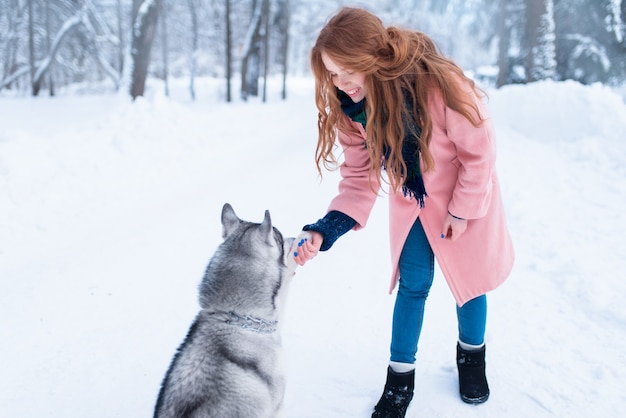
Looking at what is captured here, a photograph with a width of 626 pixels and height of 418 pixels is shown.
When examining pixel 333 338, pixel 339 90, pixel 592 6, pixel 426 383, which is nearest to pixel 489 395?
pixel 426 383

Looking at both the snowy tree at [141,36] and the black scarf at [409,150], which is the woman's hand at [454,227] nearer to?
the black scarf at [409,150]

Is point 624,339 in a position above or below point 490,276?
below

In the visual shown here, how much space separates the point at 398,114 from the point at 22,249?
4364mm

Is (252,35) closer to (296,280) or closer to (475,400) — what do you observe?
(296,280)

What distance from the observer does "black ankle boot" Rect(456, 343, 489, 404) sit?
253cm

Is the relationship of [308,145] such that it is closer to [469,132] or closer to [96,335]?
[96,335]

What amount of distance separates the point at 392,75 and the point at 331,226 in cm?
86

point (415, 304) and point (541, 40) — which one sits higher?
point (541, 40)

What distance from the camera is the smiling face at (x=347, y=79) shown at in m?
1.97

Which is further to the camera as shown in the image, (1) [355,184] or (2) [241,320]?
(1) [355,184]

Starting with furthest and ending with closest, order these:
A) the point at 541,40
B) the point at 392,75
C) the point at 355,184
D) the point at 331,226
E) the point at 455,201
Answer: the point at 541,40, the point at 355,184, the point at 331,226, the point at 455,201, the point at 392,75

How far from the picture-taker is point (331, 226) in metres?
2.43

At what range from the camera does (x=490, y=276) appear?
2.37 m

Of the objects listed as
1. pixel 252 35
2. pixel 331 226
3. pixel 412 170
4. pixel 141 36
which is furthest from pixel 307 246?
pixel 252 35
